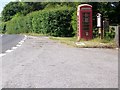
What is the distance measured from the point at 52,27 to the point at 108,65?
77.4 ft

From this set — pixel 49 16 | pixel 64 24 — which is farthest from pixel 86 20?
pixel 49 16

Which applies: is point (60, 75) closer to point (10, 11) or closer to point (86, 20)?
point (86, 20)

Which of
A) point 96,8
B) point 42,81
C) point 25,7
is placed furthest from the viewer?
point 25,7

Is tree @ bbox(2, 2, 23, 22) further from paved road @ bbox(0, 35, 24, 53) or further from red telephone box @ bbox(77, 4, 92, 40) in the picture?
red telephone box @ bbox(77, 4, 92, 40)

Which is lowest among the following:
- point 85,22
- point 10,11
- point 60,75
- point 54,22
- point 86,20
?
point 10,11

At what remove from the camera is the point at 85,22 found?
A: 23.3m

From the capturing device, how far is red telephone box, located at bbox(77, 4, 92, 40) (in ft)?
75.9

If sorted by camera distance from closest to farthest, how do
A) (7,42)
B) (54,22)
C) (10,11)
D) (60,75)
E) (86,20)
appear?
1. (60,75)
2. (86,20)
3. (7,42)
4. (54,22)
5. (10,11)

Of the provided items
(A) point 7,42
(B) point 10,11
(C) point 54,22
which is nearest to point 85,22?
(A) point 7,42

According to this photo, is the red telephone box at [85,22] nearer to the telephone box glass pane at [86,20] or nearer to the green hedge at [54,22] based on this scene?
the telephone box glass pane at [86,20]

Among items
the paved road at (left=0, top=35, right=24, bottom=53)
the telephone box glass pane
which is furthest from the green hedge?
the telephone box glass pane

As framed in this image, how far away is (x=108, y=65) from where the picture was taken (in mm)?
10398

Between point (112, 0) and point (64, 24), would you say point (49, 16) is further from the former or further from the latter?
point (112, 0)

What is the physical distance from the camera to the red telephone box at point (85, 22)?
23.1m
